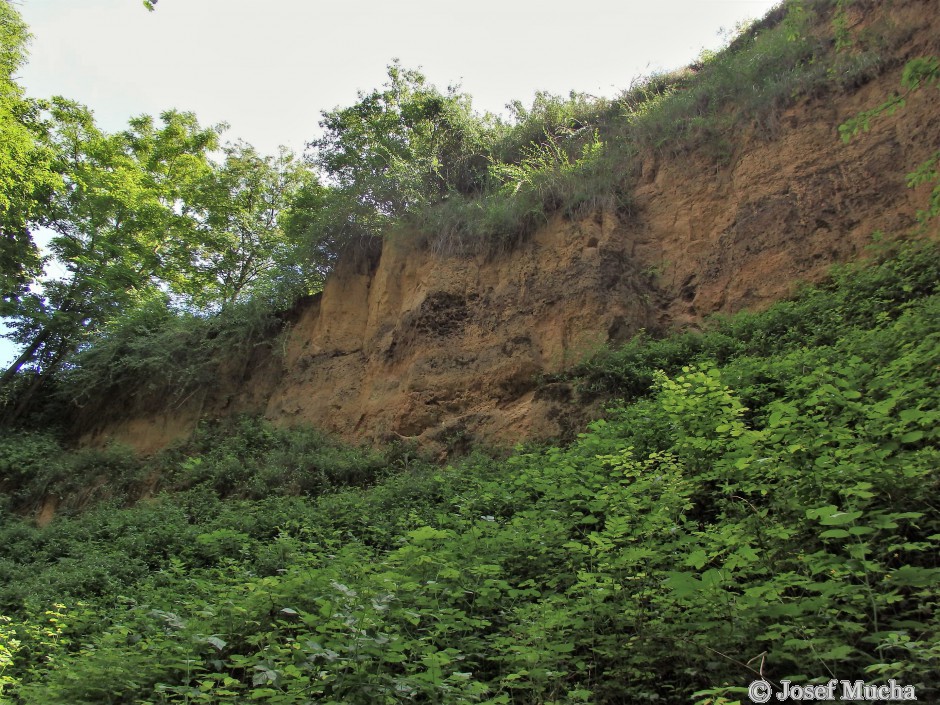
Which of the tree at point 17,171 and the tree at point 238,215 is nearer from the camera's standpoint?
the tree at point 17,171

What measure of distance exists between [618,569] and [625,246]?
8516 millimetres

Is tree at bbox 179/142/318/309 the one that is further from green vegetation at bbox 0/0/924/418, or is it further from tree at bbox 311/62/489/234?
tree at bbox 311/62/489/234

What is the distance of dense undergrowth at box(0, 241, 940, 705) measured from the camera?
3057 millimetres

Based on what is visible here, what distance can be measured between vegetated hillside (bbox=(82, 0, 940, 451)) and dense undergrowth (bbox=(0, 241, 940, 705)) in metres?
1.26

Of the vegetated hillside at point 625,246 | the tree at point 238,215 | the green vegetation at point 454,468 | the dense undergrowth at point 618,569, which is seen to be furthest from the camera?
the tree at point 238,215

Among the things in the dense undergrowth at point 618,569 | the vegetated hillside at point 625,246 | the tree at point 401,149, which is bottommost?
the dense undergrowth at point 618,569

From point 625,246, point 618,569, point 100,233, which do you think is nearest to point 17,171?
point 100,233

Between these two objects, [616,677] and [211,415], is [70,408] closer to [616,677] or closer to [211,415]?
[211,415]

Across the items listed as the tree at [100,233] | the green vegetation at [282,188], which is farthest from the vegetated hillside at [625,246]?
the tree at [100,233]

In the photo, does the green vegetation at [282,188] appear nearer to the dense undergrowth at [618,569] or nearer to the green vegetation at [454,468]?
the green vegetation at [454,468]

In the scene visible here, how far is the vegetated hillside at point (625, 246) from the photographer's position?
9.79 meters

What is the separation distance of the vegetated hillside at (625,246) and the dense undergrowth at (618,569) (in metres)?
1.26

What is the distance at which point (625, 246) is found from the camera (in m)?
11.5

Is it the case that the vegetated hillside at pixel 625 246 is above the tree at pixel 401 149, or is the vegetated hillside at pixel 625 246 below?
below
